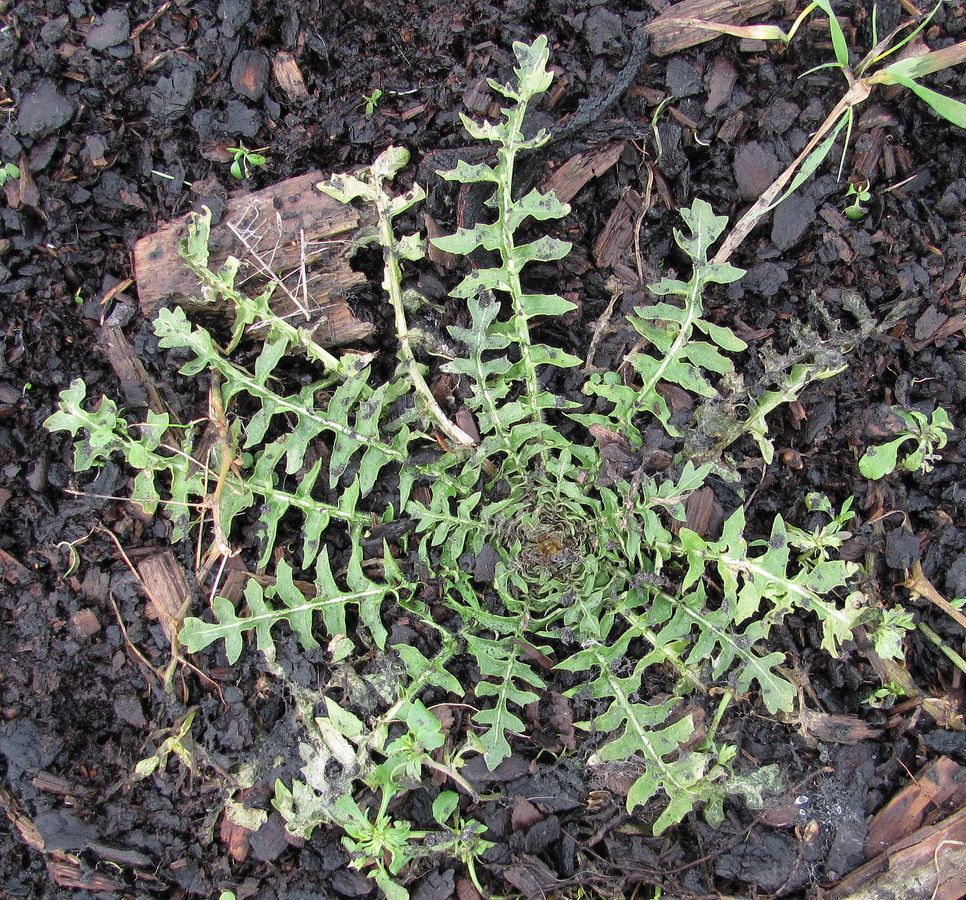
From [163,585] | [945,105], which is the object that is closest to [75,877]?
[163,585]

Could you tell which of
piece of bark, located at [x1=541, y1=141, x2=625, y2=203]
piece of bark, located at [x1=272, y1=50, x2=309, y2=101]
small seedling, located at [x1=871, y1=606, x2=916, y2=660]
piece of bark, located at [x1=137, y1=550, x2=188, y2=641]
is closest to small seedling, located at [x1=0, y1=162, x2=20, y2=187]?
piece of bark, located at [x1=272, y1=50, x2=309, y2=101]

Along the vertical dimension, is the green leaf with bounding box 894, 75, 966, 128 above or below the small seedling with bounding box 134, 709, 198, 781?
above

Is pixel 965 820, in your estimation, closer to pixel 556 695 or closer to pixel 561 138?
pixel 556 695

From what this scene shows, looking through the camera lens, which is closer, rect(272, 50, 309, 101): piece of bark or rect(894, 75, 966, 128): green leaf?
rect(894, 75, 966, 128): green leaf

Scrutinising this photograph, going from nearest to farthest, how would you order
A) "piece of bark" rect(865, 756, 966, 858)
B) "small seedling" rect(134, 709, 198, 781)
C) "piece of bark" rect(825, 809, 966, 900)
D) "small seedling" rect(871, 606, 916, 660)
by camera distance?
"small seedling" rect(871, 606, 916, 660)
"piece of bark" rect(825, 809, 966, 900)
"piece of bark" rect(865, 756, 966, 858)
"small seedling" rect(134, 709, 198, 781)

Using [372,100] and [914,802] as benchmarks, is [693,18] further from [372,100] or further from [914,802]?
[914,802]

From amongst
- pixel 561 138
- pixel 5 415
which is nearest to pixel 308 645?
pixel 5 415

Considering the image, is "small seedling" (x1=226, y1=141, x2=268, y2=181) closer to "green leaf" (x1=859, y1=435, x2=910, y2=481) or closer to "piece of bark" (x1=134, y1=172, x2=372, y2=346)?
"piece of bark" (x1=134, y1=172, x2=372, y2=346)
